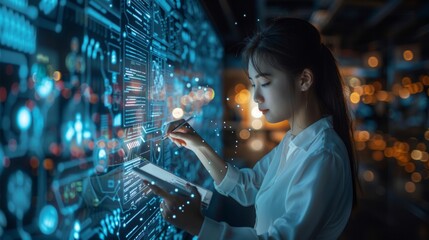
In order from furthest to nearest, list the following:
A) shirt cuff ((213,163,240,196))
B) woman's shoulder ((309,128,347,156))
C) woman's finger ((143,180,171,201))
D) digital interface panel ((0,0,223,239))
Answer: shirt cuff ((213,163,240,196)) < woman's shoulder ((309,128,347,156)) < woman's finger ((143,180,171,201)) < digital interface panel ((0,0,223,239))

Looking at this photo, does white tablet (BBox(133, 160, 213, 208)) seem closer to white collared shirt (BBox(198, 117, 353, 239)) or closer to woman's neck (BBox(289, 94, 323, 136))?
white collared shirt (BBox(198, 117, 353, 239))

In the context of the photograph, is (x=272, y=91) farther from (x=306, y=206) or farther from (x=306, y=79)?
(x=306, y=206)

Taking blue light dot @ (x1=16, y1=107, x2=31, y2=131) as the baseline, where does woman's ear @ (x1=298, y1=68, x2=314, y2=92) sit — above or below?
above

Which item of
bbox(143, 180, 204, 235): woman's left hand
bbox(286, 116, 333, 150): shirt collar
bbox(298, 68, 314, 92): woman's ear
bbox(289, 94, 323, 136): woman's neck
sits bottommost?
bbox(143, 180, 204, 235): woman's left hand

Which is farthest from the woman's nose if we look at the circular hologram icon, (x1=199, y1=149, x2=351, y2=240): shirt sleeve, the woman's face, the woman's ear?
the circular hologram icon

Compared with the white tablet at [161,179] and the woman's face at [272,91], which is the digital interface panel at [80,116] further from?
the woman's face at [272,91]

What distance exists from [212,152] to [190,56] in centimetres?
54

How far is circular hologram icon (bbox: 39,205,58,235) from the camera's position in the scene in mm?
562

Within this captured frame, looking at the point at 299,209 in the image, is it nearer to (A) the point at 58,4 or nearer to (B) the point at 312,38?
(B) the point at 312,38

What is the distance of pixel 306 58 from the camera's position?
1071mm

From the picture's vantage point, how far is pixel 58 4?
59cm

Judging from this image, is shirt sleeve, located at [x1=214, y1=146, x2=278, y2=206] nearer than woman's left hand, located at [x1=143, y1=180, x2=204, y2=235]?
No

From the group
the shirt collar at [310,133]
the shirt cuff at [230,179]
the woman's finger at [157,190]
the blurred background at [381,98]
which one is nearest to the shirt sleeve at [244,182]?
the shirt cuff at [230,179]

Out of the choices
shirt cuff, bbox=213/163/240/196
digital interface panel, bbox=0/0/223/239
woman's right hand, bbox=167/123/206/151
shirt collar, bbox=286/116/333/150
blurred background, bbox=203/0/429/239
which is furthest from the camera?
blurred background, bbox=203/0/429/239
